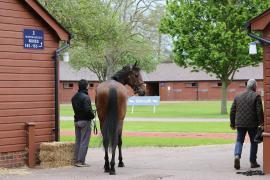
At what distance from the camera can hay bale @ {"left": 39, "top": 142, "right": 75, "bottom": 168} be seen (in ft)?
43.6

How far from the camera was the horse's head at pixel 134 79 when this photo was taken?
13773 mm

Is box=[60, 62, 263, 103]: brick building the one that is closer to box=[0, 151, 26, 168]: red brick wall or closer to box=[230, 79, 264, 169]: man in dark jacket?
box=[230, 79, 264, 169]: man in dark jacket

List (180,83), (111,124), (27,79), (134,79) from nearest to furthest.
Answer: (111,124) < (27,79) < (134,79) < (180,83)

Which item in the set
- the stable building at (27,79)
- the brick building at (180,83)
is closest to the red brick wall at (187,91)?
the brick building at (180,83)

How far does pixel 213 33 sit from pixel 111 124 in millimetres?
25549

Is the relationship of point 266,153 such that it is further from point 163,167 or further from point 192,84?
point 192,84

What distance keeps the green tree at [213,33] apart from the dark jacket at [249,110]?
23.6 meters

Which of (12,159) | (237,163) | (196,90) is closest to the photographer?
(237,163)

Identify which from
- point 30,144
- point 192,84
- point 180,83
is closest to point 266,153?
point 30,144

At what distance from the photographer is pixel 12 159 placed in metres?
13.2

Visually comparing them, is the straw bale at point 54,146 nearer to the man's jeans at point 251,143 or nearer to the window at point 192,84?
the man's jeans at point 251,143

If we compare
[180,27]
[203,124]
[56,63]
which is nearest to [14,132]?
[56,63]

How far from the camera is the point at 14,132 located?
13.2m

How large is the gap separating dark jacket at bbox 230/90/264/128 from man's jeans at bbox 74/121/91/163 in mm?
3789
